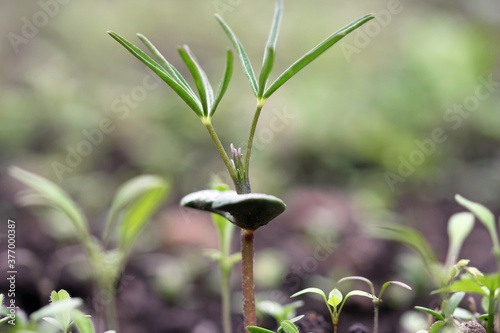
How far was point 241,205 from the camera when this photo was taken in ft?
2.11

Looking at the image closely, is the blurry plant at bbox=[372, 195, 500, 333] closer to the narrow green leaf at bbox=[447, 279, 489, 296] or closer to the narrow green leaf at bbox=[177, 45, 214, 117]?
the narrow green leaf at bbox=[447, 279, 489, 296]

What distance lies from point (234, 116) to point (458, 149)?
4.03ft

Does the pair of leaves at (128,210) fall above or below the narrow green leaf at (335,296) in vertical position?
above

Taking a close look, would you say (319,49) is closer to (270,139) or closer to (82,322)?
(82,322)

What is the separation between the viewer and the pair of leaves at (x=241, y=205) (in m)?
0.63

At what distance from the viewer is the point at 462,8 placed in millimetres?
3963

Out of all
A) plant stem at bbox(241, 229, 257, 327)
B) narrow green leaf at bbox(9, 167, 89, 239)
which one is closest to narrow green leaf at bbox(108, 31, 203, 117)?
plant stem at bbox(241, 229, 257, 327)

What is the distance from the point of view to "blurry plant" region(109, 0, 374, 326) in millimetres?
649

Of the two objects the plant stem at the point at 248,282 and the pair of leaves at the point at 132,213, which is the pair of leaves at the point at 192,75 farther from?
the pair of leaves at the point at 132,213

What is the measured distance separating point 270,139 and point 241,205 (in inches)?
74.6

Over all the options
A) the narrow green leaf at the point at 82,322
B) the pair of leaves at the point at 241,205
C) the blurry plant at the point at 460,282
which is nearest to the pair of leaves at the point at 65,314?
the narrow green leaf at the point at 82,322

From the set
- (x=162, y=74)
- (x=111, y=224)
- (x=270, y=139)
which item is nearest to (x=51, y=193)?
(x=111, y=224)

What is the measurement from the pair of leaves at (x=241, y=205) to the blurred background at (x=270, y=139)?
0.77 metres

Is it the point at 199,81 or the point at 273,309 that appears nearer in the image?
the point at 199,81
